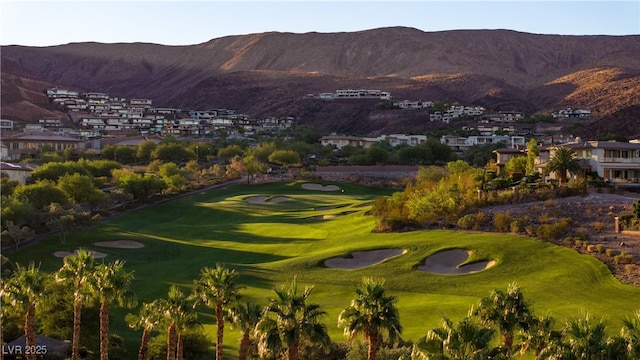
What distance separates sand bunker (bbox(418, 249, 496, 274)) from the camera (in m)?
51.2

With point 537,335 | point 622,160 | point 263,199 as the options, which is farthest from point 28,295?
point 263,199

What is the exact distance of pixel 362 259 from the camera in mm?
56656

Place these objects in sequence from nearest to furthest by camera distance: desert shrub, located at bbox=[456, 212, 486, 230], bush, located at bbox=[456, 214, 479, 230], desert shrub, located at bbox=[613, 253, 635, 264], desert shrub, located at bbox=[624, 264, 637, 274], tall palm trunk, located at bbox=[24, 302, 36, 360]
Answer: tall palm trunk, located at bbox=[24, 302, 36, 360] < desert shrub, located at bbox=[624, 264, 637, 274] < desert shrub, located at bbox=[613, 253, 635, 264] < desert shrub, located at bbox=[456, 212, 486, 230] < bush, located at bbox=[456, 214, 479, 230]

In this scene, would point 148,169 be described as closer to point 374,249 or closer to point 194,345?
point 374,249

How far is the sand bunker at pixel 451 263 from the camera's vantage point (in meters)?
51.2

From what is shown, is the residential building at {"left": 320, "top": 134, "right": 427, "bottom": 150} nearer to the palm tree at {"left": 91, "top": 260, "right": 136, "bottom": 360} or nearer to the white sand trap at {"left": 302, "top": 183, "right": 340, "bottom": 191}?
the white sand trap at {"left": 302, "top": 183, "right": 340, "bottom": 191}

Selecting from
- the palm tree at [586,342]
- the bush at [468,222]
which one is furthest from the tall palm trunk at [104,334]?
the bush at [468,222]

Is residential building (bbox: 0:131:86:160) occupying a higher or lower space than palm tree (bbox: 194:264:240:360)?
higher

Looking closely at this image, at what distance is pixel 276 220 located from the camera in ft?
285

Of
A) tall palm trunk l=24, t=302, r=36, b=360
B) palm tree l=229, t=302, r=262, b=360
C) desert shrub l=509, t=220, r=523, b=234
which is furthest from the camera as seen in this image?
desert shrub l=509, t=220, r=523, b=234

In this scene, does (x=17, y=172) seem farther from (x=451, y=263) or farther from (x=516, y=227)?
(x=516, y=227)

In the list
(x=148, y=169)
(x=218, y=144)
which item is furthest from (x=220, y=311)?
(x=218, y=144)

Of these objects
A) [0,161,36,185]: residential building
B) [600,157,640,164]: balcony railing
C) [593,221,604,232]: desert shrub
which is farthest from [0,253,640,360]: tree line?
[0,161,36,185]: residential building

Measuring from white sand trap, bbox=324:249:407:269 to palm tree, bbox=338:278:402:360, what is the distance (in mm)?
26310
